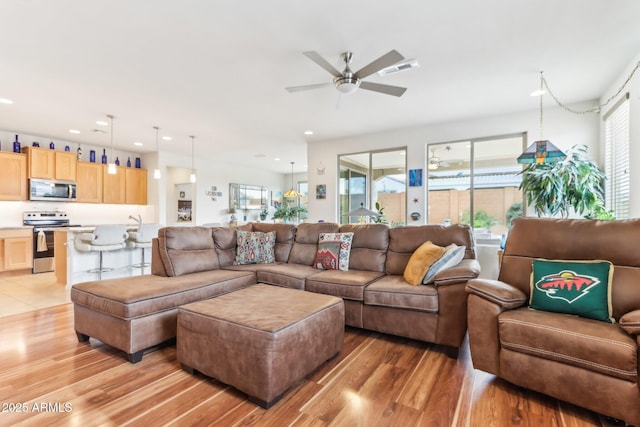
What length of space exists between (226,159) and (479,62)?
21.7 ft

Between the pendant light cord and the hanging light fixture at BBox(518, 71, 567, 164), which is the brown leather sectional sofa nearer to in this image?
the hanging light fixture at BBox(518, 71, 567, 164)

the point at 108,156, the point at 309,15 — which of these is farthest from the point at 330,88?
the point at 108,156

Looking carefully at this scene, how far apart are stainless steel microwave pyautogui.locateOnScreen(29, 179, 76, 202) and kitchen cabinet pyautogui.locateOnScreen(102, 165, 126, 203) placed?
1.90ft

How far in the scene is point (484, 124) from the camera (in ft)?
16.0

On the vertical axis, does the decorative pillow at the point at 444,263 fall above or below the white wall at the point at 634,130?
below

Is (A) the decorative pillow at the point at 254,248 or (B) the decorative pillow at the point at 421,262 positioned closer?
(B) the decorative pillow at the point at 421,262

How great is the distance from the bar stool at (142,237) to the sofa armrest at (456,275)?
4172 millimetres

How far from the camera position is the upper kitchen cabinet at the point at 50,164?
5.56 meters

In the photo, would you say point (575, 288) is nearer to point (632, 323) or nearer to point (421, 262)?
point (632, 323)

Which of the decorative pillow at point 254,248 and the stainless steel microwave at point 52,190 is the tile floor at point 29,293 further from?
the decorative pillow at point 254,248

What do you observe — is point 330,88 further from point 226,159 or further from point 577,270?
point 226,159

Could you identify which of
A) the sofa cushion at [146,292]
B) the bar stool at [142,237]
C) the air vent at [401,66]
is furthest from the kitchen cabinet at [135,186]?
the air vent at [401,66]

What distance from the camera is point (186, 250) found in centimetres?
319

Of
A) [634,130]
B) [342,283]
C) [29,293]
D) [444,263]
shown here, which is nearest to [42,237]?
[29,293]
